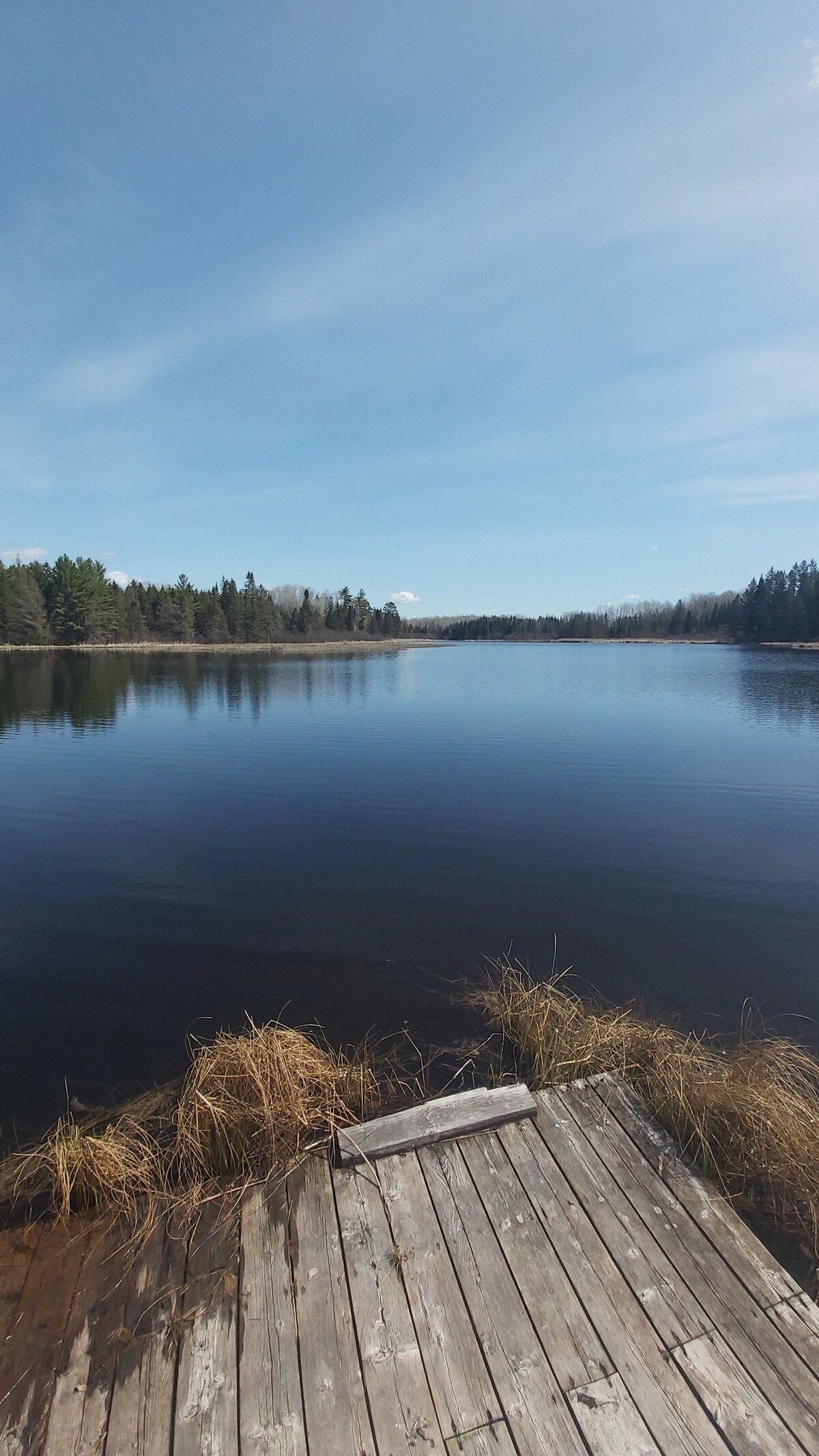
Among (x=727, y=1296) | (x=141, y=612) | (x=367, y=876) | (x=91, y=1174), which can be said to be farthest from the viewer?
(x=141, y=612)

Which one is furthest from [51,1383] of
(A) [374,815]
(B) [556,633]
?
(B) [556,633]

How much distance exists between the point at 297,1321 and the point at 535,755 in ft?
55.3

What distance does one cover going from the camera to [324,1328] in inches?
121

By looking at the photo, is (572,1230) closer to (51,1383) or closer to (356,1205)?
(356,1205)

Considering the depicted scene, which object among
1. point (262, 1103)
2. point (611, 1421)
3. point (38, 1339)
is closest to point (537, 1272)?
point (611, 1421)

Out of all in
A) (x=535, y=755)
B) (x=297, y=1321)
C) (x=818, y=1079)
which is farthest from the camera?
(x=535, y=755)

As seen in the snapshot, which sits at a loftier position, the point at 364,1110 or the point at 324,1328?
the point at 324,1328

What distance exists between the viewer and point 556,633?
195875mm

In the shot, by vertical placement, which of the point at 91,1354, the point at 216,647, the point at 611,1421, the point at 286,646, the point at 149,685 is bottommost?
the point at 91,1354

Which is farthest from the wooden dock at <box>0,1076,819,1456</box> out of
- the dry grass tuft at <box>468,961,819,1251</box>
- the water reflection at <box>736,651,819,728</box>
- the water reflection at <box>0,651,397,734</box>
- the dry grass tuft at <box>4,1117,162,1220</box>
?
the water reflection at <box>736,651,819,728</box>

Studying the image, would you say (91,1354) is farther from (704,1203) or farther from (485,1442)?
(704,1203)

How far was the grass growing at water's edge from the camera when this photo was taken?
4.14 metres

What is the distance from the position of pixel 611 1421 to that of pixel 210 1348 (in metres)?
2.00

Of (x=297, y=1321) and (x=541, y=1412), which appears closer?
(x=541, y=1412)
